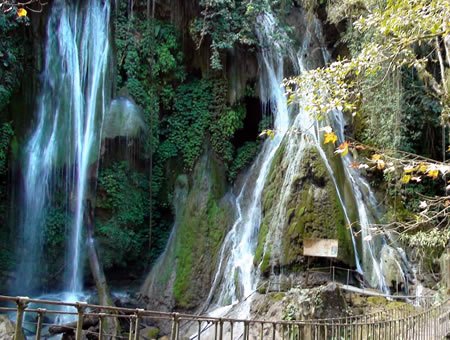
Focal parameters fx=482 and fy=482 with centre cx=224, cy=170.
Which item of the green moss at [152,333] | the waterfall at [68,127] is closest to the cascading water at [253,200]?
the green moss at [152,333]

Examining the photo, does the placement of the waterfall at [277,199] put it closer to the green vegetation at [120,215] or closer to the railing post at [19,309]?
the green vegetation at [120,215]

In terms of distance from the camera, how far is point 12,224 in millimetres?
12742

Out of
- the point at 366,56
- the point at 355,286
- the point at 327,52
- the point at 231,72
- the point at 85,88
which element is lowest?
the point at 355,286

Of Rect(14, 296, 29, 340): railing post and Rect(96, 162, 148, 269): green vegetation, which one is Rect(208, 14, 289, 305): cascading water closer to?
Rect(96, 162, 148, 269): green vegetation

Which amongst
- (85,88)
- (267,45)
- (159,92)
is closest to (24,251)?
(85,88)

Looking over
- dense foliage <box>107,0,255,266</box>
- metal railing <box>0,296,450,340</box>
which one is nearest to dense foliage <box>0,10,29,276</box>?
dense foliage <box>107,0,255,266</box>

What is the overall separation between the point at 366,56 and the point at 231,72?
9.40 meters

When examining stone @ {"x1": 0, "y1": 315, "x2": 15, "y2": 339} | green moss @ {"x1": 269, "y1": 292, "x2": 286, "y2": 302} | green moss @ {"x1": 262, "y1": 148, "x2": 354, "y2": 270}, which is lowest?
stone @ {"x1": 0, "y1": 315, "x2": 15, "y2": 339}

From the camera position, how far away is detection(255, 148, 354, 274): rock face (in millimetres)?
10742

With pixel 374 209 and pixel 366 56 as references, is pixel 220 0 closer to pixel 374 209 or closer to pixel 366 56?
pixel 374 209

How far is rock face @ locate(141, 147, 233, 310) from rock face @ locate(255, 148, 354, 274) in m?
1.97

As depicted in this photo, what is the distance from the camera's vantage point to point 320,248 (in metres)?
10.5

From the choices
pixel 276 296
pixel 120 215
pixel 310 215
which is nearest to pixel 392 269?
pixel 310 215

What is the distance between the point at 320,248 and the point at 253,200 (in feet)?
10.3
